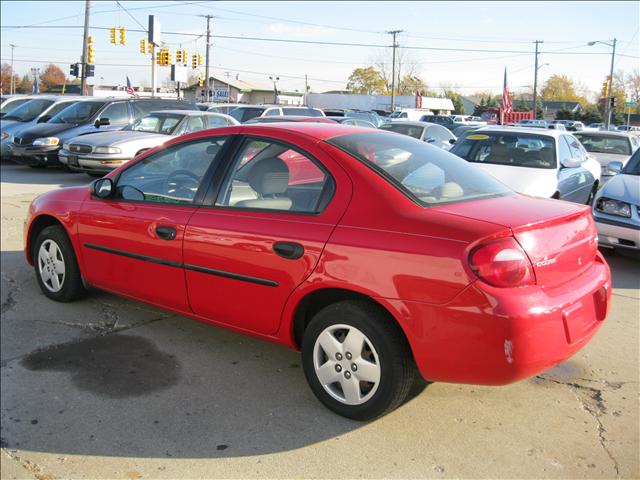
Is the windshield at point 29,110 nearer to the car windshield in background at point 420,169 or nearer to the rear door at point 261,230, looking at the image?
the rear door at point 261,230

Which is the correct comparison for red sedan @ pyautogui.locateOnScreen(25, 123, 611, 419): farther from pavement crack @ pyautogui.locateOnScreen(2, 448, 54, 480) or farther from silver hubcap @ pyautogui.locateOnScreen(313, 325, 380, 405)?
pavement crack @ pyautogui.locateOnScreen(2, 448, 54, 480)

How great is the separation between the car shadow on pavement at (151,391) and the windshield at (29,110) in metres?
13.1

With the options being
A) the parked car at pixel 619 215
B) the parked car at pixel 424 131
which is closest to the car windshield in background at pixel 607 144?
the parked car at pixel 424 131

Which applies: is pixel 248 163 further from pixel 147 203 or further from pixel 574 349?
pixel 574 349

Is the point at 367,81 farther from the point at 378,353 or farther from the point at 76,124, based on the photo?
the point at 378,353

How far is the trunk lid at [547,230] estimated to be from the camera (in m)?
2.94

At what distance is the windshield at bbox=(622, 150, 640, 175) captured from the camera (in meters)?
7.68

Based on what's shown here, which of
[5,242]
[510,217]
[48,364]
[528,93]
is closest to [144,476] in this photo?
[48,364]

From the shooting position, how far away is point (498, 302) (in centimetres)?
274

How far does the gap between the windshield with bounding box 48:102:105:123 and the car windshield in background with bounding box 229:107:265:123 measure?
4.43 m

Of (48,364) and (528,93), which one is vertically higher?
(528,93)

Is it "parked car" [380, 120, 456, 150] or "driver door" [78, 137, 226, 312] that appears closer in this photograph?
"driver door" [78, 137, 226, 312]

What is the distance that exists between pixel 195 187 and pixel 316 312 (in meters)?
1.20

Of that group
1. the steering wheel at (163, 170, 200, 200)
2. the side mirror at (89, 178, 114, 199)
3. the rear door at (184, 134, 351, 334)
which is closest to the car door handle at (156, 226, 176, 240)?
the rear door at (184, 134, 351, 334)
